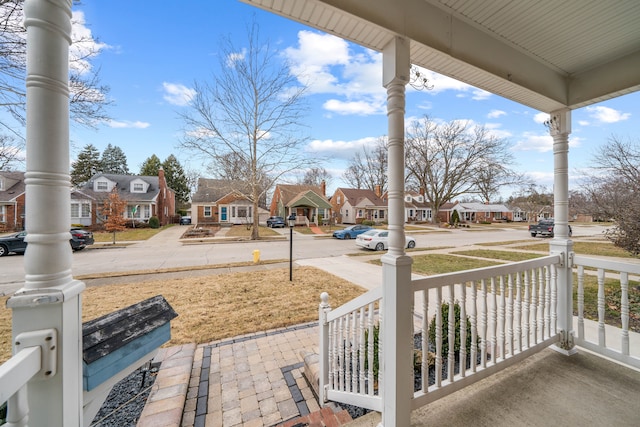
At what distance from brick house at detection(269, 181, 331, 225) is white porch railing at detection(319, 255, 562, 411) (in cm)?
2268

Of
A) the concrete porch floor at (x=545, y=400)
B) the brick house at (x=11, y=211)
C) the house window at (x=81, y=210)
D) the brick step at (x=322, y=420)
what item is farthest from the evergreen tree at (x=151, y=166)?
the concrete porch floor at (x=545, y=400)

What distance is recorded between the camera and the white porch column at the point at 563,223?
2.68 metres

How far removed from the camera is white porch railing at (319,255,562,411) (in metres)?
1.87

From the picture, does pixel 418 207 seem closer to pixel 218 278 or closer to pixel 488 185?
pixel 488 185

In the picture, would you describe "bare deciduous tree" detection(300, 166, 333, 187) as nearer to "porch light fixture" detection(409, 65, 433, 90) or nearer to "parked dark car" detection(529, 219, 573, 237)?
"parked dark car" detection(529, 219, 573, 237)

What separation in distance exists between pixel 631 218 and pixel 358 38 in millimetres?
6781

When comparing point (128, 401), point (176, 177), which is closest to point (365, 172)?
point (176, 177)

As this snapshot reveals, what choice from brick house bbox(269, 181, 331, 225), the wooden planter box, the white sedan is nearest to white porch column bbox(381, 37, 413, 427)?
the wooden planter box

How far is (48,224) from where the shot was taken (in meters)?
1.04

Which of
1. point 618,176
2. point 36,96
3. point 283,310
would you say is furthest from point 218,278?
point 618,176

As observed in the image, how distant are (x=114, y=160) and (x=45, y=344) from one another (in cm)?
4911

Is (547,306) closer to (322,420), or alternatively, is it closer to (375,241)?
(322,420)

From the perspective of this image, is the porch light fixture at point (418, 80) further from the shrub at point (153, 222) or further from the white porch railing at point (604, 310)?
the shrub at point (153, 222)

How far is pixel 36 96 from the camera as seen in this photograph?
1028 mm
